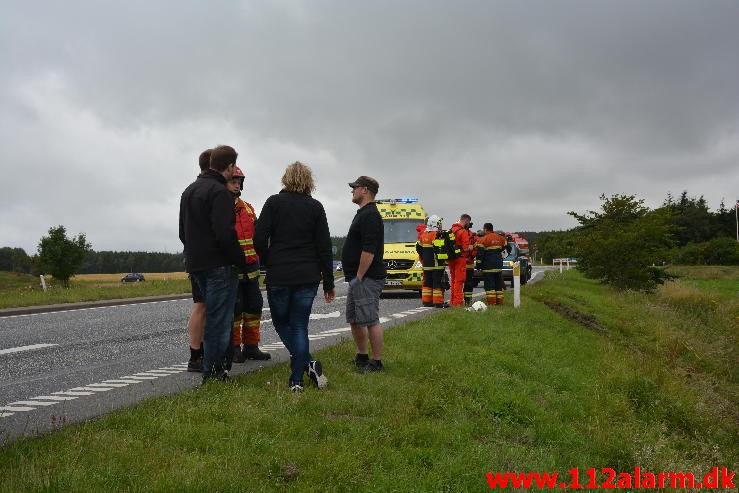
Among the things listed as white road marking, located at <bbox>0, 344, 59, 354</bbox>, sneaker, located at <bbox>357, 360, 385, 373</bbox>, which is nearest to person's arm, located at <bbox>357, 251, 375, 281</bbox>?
sneaker, located at <bbox>357, 360, 385, 373</bbox>

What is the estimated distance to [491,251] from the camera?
1417 centimetres

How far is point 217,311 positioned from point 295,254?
0.88 meters

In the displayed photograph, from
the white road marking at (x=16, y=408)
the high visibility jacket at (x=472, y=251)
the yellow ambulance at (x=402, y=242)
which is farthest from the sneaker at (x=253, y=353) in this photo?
the yellow ambulance at (x=402, y=242)

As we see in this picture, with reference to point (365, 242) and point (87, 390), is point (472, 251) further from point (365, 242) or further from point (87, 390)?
point (87, 390)

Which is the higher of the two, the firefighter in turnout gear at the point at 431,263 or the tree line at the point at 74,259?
the tree line at the point at 74,259

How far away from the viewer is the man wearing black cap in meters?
6.62

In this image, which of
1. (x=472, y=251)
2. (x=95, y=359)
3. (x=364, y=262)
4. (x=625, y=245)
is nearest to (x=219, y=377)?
(x=364, y=262)

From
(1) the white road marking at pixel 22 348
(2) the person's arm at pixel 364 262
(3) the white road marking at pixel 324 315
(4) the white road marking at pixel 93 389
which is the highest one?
(2) the person's arm at pixel 364 262

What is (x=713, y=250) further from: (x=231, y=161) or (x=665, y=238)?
(x=231, y=161)

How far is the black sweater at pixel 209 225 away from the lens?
5.80m

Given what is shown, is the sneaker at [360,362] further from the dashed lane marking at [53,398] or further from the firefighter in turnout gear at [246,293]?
the dashed lane marking at [53,398]

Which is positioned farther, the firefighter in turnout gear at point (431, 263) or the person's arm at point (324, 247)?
the firefighter in turnout gear at point (431, 263)

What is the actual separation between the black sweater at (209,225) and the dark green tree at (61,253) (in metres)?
61.8

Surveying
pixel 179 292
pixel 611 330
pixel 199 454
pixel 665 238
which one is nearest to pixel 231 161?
pixel 199 454
